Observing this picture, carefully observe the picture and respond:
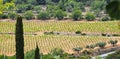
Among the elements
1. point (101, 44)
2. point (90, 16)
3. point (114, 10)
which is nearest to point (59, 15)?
point (90, 16)

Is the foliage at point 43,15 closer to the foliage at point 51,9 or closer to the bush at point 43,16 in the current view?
the bush at point 43,16

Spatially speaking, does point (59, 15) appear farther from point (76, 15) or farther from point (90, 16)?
point (90, 16)

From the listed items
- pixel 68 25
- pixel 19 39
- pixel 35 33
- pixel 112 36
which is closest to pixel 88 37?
pixel 112 36

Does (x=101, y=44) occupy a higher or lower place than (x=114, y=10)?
lower

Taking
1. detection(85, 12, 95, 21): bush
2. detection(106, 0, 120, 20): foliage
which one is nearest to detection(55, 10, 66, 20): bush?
detection(85, 12, 95, 21): bush

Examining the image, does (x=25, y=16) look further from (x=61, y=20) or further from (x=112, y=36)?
(x=112, y=36)

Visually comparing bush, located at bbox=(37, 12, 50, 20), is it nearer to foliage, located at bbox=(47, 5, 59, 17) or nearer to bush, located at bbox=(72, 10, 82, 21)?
foliage, located at bbox=(47, 5, 59, 17)

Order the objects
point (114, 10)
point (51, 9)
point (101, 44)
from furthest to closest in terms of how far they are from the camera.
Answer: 1. point (51, 9)
2. point (101, 44)
3. point (114, 10)
